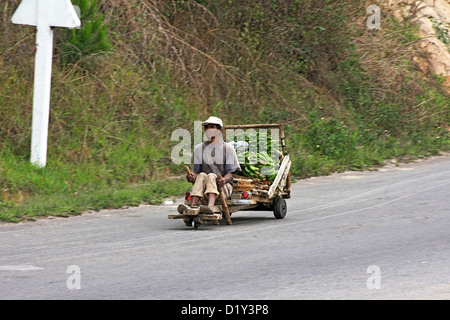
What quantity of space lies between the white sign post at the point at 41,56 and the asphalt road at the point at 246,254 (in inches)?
88.7

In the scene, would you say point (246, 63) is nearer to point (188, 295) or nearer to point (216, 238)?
point (216, 238)

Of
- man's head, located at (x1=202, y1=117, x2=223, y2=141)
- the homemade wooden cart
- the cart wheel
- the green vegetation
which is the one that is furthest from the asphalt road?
the green vegetation

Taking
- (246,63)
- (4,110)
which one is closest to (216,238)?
(4,110)

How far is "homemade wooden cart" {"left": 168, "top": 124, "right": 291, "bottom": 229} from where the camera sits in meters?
10.6

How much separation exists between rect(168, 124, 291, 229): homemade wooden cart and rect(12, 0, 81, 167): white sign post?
386 centimetres

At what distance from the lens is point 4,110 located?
48.5 ft

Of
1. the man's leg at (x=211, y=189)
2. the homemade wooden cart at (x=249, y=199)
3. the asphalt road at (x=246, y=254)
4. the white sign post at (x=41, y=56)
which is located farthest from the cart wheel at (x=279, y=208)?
the white sign post at (x=41, y=56)

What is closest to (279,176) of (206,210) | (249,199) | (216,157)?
(249,199)

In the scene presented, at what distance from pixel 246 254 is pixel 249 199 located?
85.1 inches

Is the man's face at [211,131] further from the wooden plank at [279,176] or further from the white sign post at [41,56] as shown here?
the white sign post at [41,56]

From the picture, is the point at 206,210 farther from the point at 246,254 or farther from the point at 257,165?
the point at 257,165

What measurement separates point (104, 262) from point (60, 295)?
154cm

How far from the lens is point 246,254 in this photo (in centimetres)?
903

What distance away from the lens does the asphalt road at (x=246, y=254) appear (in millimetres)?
7336
